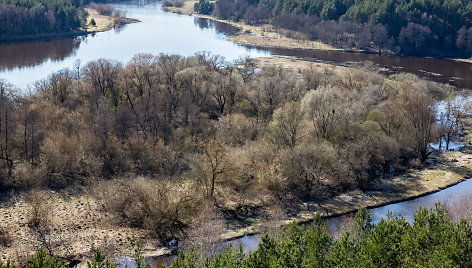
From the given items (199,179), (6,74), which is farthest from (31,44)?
(199,179)

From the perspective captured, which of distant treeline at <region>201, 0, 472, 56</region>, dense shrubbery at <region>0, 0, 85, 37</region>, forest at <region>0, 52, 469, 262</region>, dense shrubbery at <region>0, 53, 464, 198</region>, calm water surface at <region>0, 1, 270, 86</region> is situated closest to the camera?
forest at <region>0, 52, 469, 262</region>

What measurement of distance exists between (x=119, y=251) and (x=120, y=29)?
11076 cm

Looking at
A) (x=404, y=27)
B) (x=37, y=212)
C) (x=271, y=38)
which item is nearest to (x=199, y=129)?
(x=37, y=212)

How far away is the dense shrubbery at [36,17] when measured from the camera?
344ft

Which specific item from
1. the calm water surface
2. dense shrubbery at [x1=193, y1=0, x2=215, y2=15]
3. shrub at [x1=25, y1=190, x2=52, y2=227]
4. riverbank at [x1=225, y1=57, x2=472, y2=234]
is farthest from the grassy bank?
shrub at [x1=25, y1=190, x2=52, y2=227]

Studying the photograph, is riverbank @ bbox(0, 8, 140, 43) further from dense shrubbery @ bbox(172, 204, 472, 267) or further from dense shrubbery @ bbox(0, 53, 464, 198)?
dense shrubbery @ bbox(172, 204, 472, 267)

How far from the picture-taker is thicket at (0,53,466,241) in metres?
39.8

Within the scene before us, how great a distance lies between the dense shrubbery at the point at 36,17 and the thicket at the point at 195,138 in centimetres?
5836

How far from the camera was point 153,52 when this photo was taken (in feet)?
311

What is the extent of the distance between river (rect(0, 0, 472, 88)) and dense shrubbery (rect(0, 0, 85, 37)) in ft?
19.7

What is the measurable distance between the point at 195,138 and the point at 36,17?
269 ft

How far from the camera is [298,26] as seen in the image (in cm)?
13625

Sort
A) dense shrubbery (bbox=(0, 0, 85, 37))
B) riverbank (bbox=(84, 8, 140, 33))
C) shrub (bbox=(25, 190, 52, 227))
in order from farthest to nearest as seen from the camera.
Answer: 1. riverbank (bbox=(84, 8, 140, 33))
2. dense shrubbery (bbox=(0, 0, 85, 37))
3. shrub (bbox=(25, 190, 52, 227))

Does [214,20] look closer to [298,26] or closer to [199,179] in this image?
[298,26]
